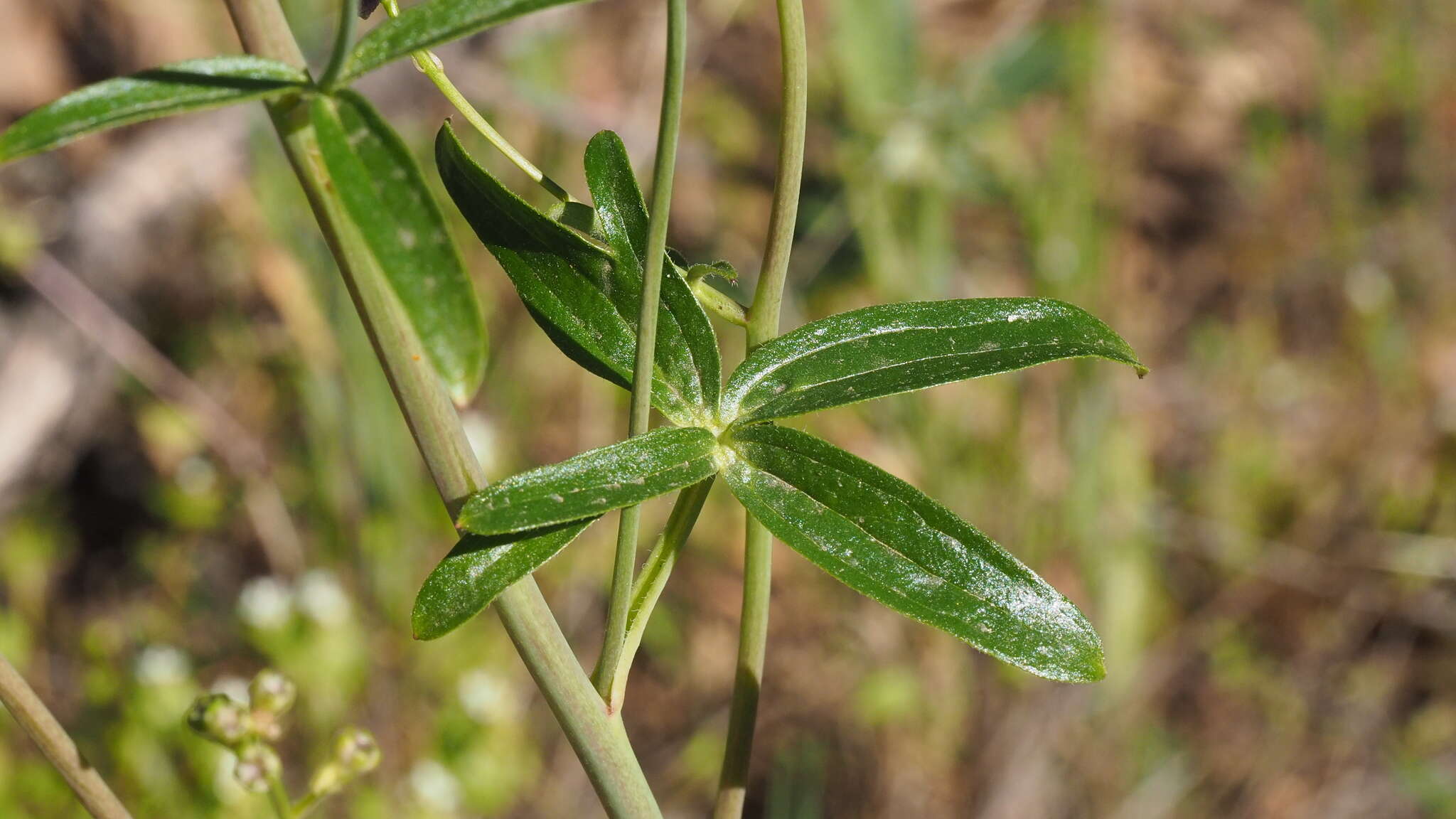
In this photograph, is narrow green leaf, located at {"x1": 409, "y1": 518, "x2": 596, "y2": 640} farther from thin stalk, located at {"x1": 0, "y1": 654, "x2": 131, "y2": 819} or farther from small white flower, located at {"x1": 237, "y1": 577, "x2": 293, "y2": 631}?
small white flower, located at {"x1": 237, "y1": 577, "x2": 293, "y2": 631}

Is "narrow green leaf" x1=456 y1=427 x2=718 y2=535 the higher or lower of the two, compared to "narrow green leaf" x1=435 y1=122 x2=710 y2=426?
lower

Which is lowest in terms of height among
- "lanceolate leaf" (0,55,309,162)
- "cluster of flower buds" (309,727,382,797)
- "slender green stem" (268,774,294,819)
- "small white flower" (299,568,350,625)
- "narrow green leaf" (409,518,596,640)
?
"slender green stem" (268,774,294,819)

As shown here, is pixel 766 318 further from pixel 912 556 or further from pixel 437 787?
pixel 437 787

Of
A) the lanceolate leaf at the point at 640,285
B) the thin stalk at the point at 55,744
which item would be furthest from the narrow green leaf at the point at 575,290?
the thin stalk at the point at 55,744

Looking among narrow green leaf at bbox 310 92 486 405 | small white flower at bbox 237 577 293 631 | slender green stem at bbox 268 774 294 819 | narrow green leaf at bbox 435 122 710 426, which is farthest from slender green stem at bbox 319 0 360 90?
small white flower at bbox 237 577 293 631

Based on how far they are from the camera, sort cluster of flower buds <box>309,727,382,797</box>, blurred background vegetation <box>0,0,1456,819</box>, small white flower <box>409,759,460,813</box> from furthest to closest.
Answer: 1. blurred background vegetation <box>0,0,1456,819</box>
2. small white flower <box>409,759,460,813</box>
3. cluster of flower buds <box>309,727,382,797</box>

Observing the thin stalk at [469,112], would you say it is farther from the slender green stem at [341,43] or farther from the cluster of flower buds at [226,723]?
the cluster of flower buds at [226,723]

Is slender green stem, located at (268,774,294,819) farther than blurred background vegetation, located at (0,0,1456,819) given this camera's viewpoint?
No
